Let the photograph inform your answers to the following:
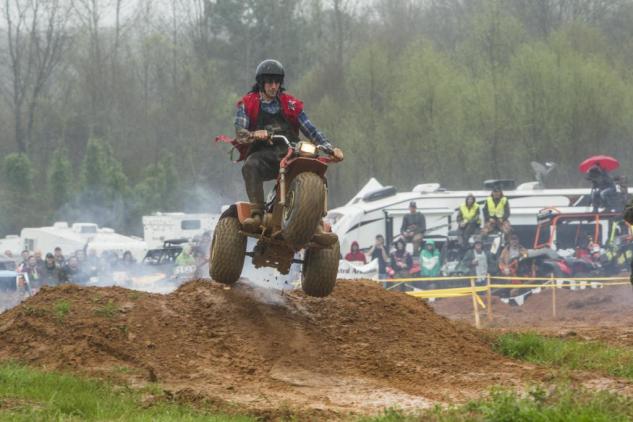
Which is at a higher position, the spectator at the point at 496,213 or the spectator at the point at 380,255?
the spectator at the point at 496,213

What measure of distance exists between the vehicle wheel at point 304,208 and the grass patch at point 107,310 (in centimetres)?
223

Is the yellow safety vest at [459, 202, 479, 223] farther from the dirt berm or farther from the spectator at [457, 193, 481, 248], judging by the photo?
the dirt berm

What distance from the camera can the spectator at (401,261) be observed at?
77.5 feet

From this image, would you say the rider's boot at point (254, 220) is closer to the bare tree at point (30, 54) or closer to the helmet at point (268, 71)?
the helmet at point (268, 71)

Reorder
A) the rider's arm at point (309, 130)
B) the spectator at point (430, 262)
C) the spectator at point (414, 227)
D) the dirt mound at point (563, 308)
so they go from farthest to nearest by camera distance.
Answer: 1. the spectator at point (414, 227)
2. the spectator at point (430, 262)
3. the dirt mound at point (563, 308)
4. the rider's arm at point (309, 130)

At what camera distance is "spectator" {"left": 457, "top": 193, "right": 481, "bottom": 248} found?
944 inches

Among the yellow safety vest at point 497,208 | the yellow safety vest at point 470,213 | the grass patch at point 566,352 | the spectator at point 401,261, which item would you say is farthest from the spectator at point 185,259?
the grass patch at point 566,352

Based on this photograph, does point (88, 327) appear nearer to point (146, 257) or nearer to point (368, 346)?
point (368, 346)

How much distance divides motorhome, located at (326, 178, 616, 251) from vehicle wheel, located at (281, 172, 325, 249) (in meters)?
15.4

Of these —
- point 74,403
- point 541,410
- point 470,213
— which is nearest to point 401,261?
point 470,213

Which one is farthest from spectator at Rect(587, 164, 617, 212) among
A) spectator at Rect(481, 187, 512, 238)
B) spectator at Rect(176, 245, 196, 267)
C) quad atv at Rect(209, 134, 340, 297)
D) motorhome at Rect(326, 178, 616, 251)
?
quad atv at Rect(209, 134, 340, 297)

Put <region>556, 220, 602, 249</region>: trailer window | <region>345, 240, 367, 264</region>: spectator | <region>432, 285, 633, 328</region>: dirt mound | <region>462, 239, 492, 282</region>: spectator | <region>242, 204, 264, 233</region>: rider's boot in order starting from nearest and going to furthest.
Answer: <region>242, 204, 264, 233</region>: rider's boot, <region>432, 285, 633, 328</region>: dirt mound, <region>462, 239, 492, 282</region>: spectator, <region>345, 240, 367, 264</region>: spectator, <region>556, 220, 602, 249</region>: trailer window

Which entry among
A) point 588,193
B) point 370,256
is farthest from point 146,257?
point 588,193

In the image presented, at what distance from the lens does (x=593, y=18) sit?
53.4 meters
